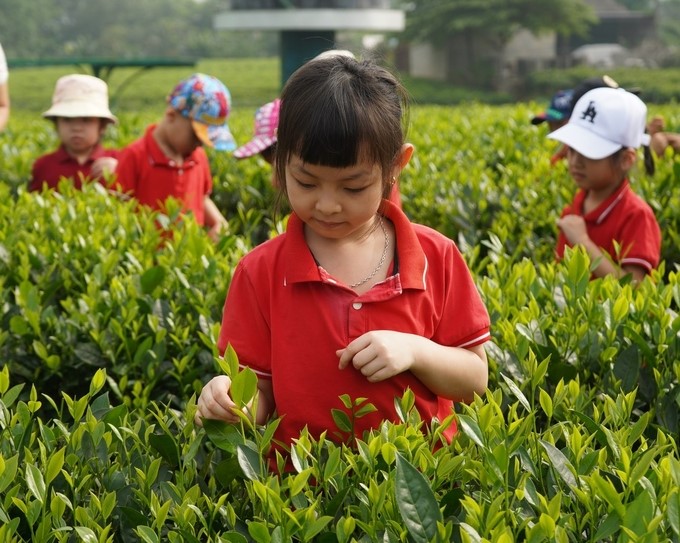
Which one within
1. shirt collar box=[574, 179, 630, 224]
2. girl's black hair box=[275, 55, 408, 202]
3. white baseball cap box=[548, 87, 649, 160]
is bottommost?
shirt collar box=[574, 179, 630, 224]

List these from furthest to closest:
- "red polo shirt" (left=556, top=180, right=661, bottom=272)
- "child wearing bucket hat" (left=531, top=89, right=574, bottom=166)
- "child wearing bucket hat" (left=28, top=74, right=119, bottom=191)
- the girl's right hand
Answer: "child wearing bucket hat" (left=531, top=89, right=574, bottom=166) < "child wearing bucket hat" (left=28, top=74, right=119, bottom=191) < "red polo shirt" (left=556, top=180, right=661, bottom=272) < the girl's right hand

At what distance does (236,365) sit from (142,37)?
64843 millimetres

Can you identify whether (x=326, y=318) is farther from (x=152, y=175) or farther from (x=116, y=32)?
(x=116, y=32)

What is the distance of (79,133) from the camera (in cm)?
608

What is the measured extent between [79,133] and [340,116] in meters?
4.10

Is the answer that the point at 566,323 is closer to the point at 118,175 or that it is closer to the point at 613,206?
the point at 613,206

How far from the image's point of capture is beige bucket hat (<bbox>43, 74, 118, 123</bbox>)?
613cm

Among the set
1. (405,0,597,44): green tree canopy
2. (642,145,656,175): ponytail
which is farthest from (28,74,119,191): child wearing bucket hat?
(405,0,597,44): green tree canopy

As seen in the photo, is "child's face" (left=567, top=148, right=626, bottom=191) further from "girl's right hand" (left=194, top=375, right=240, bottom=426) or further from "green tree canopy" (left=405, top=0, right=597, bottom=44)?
"green tree canopy" (left=405, top=0, right=597, bottom=44)

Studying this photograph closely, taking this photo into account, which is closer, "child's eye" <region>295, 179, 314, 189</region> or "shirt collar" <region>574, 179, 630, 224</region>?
"child's eye" <region>295, 179, 314, 189</region>

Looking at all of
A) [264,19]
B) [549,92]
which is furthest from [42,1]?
[264,19]

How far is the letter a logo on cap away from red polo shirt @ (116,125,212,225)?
203 centimetres

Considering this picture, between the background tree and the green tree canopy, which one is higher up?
the green tree canopy

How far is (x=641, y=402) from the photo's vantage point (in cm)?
288
